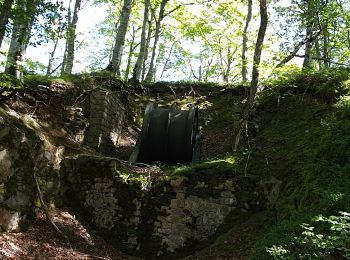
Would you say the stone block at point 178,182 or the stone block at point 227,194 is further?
the stone block at point 178,182

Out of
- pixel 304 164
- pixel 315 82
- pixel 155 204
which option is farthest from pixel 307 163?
pixel 315 82

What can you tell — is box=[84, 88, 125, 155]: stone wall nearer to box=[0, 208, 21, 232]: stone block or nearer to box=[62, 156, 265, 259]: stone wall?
box=[62, 156, 265, 259]: stone wall

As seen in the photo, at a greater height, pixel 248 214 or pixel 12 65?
pixel 12 65

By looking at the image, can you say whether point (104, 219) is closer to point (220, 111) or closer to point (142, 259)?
point (142, 259)

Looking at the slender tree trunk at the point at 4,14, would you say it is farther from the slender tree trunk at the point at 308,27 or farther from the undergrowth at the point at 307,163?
the slender tree trunk at the point at 308,27

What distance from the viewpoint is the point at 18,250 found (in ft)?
19.4

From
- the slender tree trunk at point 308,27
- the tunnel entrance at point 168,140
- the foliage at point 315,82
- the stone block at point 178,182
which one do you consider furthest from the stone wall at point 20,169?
the slender tree trunk at point 308,27

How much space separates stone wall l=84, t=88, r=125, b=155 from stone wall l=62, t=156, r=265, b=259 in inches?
81.2

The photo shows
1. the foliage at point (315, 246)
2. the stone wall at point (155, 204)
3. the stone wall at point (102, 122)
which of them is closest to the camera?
the foliage at point (315, 246)

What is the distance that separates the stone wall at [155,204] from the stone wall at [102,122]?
6.77ft

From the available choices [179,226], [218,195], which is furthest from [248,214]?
[179,226]

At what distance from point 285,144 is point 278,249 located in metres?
4.77

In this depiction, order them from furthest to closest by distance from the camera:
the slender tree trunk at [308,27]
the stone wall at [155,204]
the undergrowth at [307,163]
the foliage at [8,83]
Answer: the slender tree trunk at [308,27] → the foliage at [8,83] → the stone wall at [155,204] → the undergrowth at [307,163]

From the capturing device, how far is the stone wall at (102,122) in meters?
10.3
